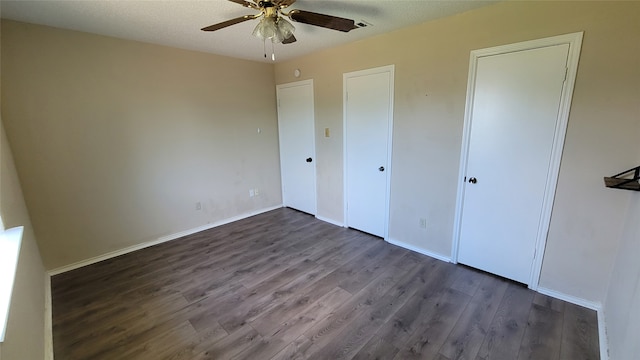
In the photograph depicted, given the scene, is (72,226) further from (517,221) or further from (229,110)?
(517,221)

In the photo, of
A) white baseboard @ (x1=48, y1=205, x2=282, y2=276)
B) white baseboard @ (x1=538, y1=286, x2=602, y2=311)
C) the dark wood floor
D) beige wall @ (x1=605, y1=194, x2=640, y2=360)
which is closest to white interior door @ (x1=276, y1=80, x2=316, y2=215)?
white baseboard @ (x1=48, y1=205, x2=282, y2=276)

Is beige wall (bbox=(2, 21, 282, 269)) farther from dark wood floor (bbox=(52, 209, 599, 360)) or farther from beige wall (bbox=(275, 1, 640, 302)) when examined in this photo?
beige wall (bbox=(275, 1, 640, 302))

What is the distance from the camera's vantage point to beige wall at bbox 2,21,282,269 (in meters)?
2.50

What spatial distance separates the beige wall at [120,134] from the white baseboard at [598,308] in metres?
3.87

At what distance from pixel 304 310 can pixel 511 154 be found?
88.0 inches

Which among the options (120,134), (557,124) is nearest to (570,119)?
(557,124)

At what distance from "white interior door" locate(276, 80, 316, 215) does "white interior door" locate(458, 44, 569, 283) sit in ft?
7.34

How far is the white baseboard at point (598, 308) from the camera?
1.74 meters

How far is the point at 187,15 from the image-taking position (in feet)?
7.39

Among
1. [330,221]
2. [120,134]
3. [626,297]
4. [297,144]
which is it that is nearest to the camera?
[626,297]

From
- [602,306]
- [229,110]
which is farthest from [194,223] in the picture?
[602,306]

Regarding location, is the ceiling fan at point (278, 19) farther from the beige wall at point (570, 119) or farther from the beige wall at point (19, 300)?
the beige wall at point (19, 300)

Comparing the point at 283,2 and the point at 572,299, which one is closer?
the point at 283,2

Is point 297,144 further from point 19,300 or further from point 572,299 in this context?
point 572,299
